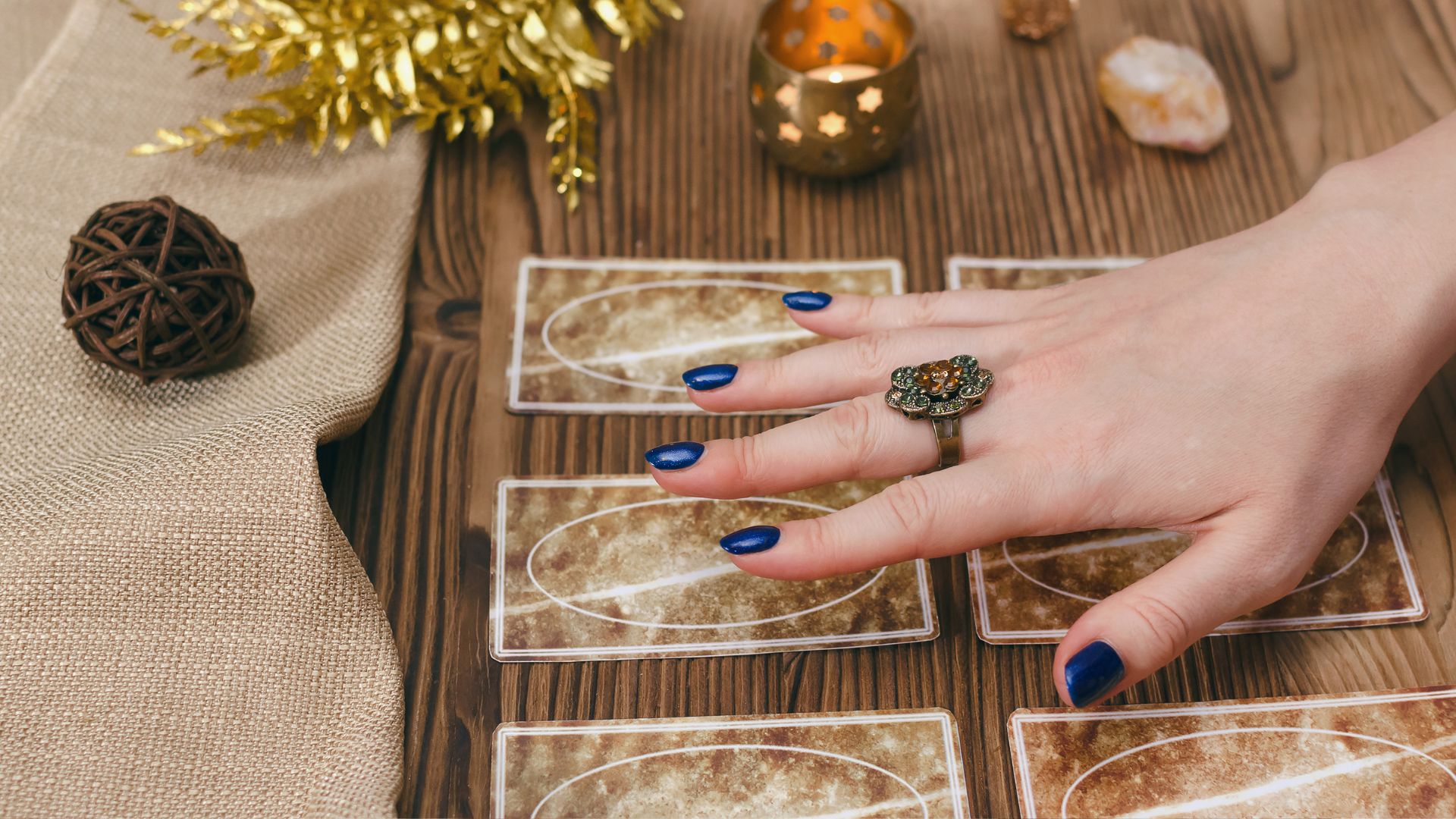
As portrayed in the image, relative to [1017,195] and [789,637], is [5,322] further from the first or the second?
[1017,195]

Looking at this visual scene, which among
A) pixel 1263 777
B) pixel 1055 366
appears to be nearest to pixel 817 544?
pixel 1055 366

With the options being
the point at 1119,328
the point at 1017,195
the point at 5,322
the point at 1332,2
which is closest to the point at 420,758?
the point at 5,322

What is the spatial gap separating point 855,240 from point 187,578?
2.35ft

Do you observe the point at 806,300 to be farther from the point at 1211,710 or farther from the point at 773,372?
the point at 1211,710

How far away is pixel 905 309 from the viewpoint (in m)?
0.96

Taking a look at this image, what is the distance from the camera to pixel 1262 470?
780 mm

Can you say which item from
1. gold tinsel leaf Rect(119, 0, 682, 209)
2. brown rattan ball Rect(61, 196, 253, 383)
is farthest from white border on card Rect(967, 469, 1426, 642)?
brown rattan ball Rect(61, 196, 253, 383)

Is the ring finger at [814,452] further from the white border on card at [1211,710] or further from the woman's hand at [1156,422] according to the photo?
the white border on card at [1211,710]

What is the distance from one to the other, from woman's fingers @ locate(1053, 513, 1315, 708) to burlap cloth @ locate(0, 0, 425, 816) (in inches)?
20.6

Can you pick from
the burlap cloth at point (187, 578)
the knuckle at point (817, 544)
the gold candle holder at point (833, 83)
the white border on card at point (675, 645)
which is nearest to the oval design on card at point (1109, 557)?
the white border on card at point (675, 645)

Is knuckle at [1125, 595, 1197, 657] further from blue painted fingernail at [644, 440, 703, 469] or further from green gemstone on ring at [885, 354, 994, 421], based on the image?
blue painted fingernail at [644, 440, 703, 469]

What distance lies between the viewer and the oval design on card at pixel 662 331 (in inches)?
39.6

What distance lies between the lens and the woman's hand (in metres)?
0.77

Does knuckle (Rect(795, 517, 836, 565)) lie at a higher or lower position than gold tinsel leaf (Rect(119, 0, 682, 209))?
lower
